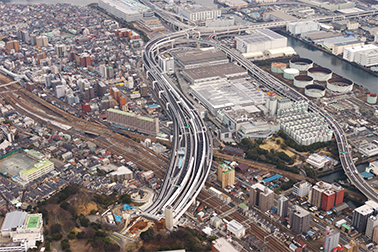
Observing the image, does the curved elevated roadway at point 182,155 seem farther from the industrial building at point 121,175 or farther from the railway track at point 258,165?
the industrial building at point 121,175

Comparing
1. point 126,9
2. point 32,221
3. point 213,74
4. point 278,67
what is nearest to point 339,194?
point 32,221

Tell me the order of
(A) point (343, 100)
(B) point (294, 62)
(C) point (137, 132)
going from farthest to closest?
1. (B) point (294, 62)
2. (A) point (343, 100)
3. (C) point (137, 132)

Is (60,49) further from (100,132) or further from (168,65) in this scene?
(100,132)

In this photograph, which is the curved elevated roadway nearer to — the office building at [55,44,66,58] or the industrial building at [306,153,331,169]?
the industrial building at [306,153,331,169]

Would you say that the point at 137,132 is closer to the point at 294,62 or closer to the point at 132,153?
the point at 132,153

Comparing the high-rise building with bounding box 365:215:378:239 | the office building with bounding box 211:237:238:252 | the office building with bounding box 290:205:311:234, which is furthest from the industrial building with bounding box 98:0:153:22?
the high-rise building with bounding box 365:215:378:239

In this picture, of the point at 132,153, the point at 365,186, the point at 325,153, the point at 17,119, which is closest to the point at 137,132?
the point at 132,153

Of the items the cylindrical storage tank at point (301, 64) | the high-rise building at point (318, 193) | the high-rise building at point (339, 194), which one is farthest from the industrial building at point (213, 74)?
the high-rise building at point (339, 194)
